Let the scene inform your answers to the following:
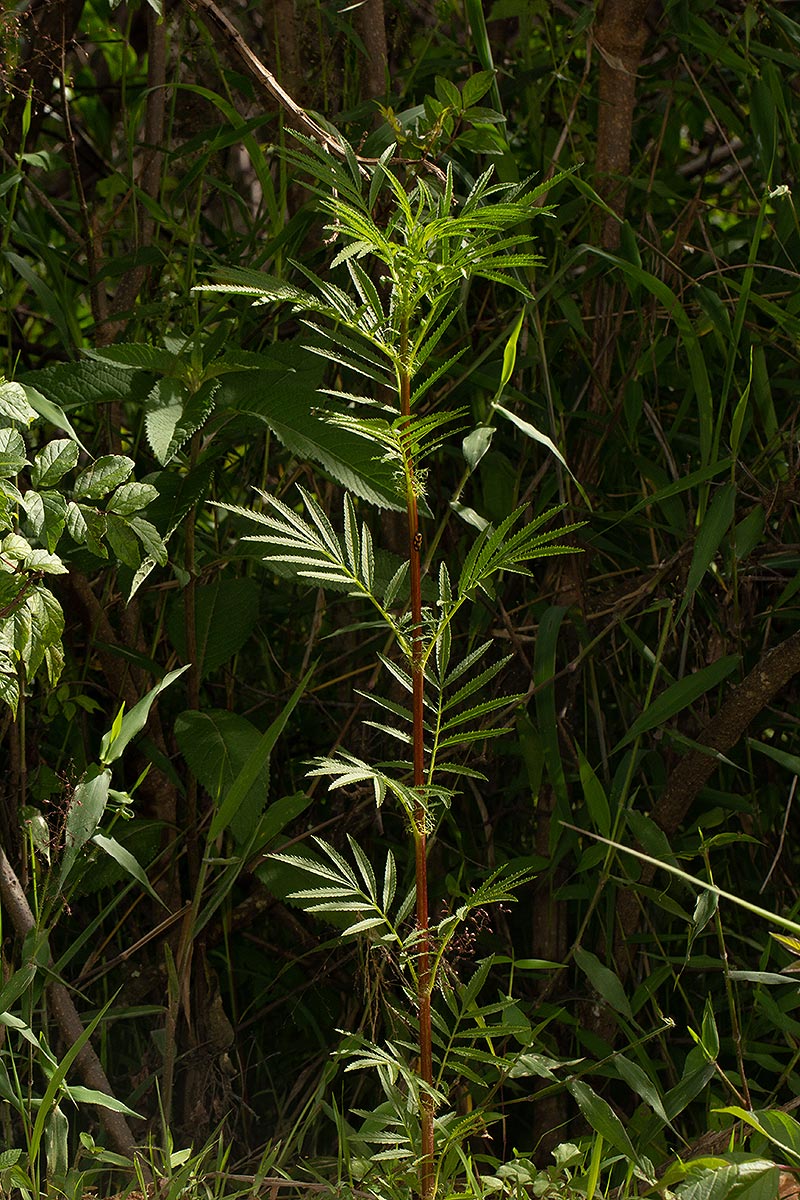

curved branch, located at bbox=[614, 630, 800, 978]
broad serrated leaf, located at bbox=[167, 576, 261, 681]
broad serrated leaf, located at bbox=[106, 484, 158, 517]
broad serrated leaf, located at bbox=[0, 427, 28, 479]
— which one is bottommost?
curved branch, located at bbox=[614, 630, 800, 978]

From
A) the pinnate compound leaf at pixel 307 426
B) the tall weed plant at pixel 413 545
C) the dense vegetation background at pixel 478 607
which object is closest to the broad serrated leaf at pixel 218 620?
the dense vegetation background at pixel 478 607

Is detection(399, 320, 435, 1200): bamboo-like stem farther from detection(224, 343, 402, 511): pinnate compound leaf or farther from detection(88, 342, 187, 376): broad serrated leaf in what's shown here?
detection(88, 342, 187, 376): broad serrated leaf

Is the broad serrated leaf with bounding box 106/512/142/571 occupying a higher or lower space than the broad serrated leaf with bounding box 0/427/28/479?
lower

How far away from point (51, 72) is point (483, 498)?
29.1 inches

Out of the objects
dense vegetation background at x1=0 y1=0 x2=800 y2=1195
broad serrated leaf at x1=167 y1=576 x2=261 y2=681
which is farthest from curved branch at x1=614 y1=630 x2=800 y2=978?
broad serrated leaf at x1=167 y1=576 x2=261 y2=681

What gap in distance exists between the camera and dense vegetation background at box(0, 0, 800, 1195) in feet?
3.84

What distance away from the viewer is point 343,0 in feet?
4.71

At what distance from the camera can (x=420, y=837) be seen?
834 millimetres

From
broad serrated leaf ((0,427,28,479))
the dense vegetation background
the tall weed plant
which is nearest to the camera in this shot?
the tall weed plant

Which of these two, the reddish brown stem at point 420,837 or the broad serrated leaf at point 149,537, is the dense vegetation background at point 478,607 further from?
the reddish brown stem at point 420,837

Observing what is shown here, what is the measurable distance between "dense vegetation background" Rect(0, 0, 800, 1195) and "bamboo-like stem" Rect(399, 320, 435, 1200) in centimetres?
24

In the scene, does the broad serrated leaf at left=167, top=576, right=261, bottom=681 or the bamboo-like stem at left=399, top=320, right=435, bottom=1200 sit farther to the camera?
the broad serrated leaf at left=167, top=576, right=261, bottom=681

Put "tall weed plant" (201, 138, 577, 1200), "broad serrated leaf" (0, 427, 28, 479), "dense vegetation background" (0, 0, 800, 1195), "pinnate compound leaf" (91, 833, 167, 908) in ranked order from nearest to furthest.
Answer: "tall weed plant" (201, 138, 577, 1200)
"broad serrated leaf" (0, 427, 28, 479)
"pinnate compound leaf" (91, 833, 167, 908)
"dense vegetation background" (0, 0, 800, 1195)

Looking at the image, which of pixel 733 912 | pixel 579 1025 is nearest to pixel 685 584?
pixel 733 912
